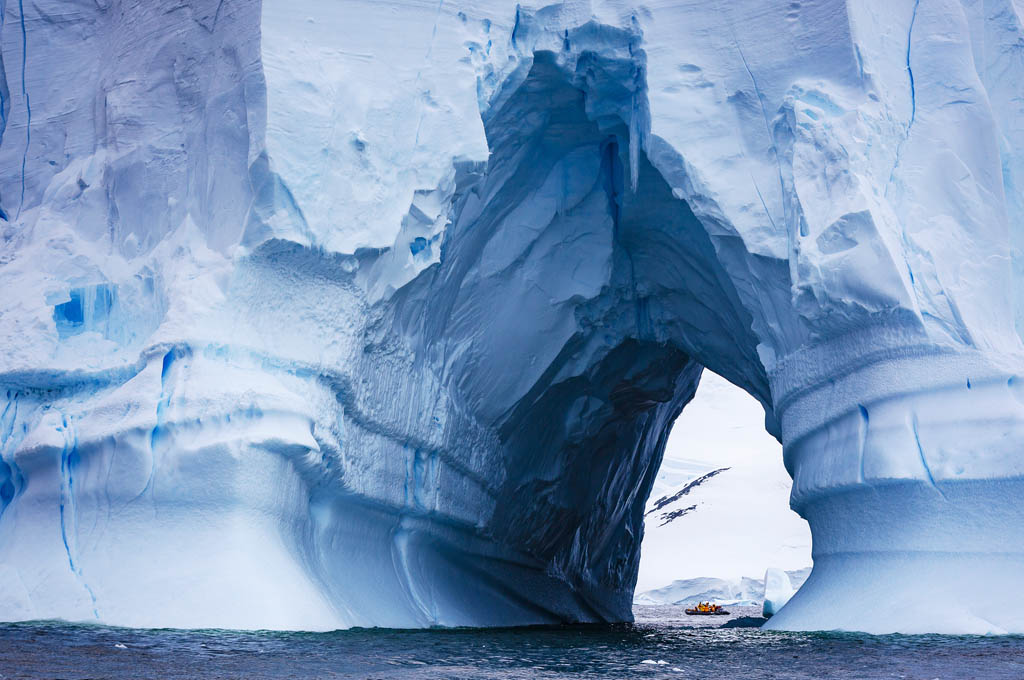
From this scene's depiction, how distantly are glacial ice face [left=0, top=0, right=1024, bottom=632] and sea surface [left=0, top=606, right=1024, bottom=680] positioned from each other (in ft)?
1.75

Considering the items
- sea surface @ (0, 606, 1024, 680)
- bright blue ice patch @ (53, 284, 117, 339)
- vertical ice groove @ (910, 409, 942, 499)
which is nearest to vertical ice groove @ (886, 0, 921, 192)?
vertical ice groove @ (910, 409, 942, 499)

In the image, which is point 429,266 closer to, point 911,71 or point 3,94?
point 911,71

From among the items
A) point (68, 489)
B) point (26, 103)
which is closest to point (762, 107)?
point (68, 489)

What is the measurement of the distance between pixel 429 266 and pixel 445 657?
342cm

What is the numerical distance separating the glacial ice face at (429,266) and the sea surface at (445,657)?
53cm

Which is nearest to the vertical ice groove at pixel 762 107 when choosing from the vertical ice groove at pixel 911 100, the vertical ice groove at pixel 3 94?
the vertical ice groove at pixel 911 100

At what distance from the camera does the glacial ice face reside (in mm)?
6152

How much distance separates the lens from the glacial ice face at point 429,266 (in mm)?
6152

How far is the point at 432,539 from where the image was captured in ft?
29.3

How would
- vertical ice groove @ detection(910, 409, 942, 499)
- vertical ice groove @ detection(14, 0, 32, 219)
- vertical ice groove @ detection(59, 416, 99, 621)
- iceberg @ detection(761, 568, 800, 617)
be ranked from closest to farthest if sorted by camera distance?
vertical ice groove @ detection(910, 409, 942, 499) → vertical ice groove @ detection(59, 416, 99, 621) → vertical ice groove @ detection(14, 0, 32, 219) → iceberg @ detection(761, 568, 800, 617)

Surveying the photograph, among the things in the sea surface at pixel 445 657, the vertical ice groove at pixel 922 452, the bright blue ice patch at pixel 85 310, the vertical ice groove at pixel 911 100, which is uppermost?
the vertical ice groove at pixel 911 100

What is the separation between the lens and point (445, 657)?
4750 mm

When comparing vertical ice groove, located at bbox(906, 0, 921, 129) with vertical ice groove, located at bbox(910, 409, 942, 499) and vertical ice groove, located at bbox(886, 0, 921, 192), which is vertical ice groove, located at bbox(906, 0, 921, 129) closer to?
vertical ice groove, located at bbox(886, 0, 921, 192)

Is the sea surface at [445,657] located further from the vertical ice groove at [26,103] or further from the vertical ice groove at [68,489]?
the vertical ice groove at [26,103]
